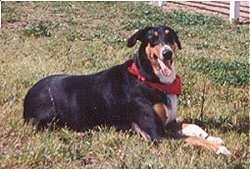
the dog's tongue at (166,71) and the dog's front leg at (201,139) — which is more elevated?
the dog's tongue at (166,71)

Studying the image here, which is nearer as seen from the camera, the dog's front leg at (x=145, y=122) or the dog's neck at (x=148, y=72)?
the dog's front leg at (x=145, y=122)

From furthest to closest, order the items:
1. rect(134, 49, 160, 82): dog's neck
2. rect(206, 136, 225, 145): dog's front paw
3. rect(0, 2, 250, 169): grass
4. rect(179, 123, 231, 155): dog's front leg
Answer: rect(134, 49, 160, 82): dog's neck < rect(206, 136, 225, 145): dog's front paw < rect(179, 123, 231, 155): dog's front leg < rect(0, 2, 250, 169): grass

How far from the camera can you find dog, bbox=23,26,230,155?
270 inches

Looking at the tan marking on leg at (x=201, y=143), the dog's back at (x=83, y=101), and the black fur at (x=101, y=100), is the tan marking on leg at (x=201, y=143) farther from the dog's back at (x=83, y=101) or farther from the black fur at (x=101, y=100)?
the dog's back at (x=83, y=101)

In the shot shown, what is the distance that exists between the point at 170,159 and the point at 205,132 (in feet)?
3.92

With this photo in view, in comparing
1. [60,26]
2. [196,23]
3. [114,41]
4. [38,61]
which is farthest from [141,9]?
[38,61]

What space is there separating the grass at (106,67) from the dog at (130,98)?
0.62 ft

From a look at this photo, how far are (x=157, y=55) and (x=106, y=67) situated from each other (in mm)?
3653

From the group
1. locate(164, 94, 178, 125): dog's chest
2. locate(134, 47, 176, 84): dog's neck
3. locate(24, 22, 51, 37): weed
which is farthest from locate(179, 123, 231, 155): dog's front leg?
locate(24, 22, 51, 37): weed

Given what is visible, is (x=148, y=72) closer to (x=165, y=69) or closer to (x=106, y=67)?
(x=165, y=69)

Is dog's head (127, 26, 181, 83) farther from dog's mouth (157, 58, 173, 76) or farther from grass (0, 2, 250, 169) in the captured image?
grass (0, 2, 250, 169)

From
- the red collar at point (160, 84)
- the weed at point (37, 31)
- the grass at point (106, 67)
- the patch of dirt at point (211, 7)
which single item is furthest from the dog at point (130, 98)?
the patch of dirt at point (211, 7)

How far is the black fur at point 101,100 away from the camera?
690 cm

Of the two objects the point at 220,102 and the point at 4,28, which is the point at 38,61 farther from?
the point at 4,28
